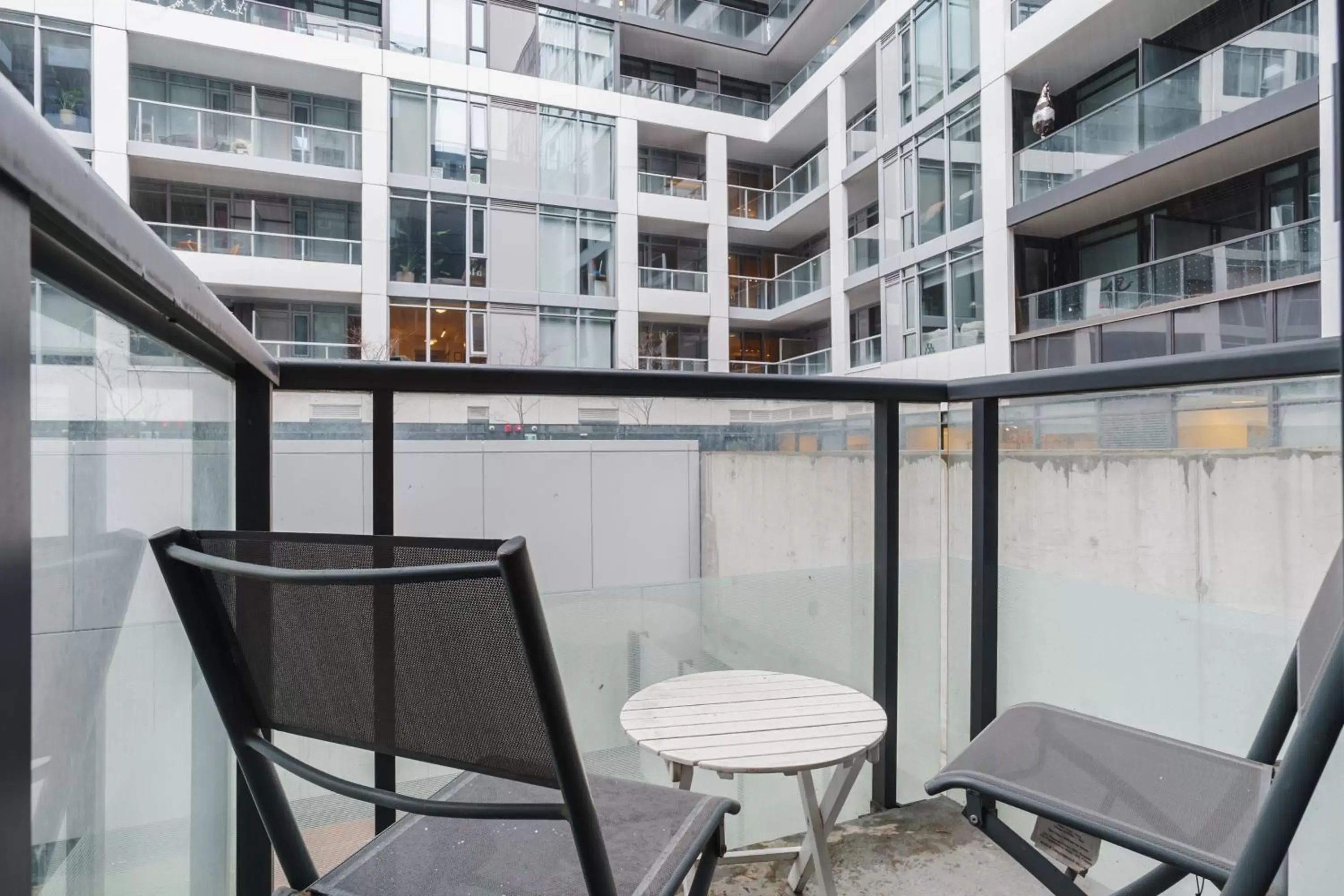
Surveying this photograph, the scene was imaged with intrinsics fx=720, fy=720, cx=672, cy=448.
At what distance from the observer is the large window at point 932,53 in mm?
10141

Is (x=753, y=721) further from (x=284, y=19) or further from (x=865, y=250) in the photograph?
(x=284, y=19)

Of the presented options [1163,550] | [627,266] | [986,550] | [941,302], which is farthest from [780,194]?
[1163,550]

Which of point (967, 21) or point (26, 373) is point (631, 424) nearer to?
point (26, 373)

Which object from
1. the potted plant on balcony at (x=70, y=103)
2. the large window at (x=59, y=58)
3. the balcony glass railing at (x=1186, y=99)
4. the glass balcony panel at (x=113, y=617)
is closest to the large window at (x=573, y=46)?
the large window at (x=59, y=58)

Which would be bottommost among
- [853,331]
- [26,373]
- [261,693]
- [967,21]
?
[261,693]

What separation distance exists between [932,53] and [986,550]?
11.6m

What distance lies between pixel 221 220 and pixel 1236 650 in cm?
1569

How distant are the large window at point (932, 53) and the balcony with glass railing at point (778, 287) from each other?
3.42m

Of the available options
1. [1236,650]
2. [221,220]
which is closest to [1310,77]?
[1236,650]

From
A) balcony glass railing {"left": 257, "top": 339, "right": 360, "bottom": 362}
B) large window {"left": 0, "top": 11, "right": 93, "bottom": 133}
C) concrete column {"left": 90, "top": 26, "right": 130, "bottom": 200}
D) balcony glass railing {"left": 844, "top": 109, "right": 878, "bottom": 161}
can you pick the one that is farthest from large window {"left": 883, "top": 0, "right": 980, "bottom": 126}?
large window {"left": 0, "top": 11, "right": 93, "bottom": 133}

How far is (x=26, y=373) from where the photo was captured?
330 mm

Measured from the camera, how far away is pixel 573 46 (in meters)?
15.6

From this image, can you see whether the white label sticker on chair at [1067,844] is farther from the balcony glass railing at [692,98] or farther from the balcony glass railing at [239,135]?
the balcony glass railing at [692,98]

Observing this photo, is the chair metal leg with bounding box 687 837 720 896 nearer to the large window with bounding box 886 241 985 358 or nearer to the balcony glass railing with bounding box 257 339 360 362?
the large window with bounding box 886 241 985 358
